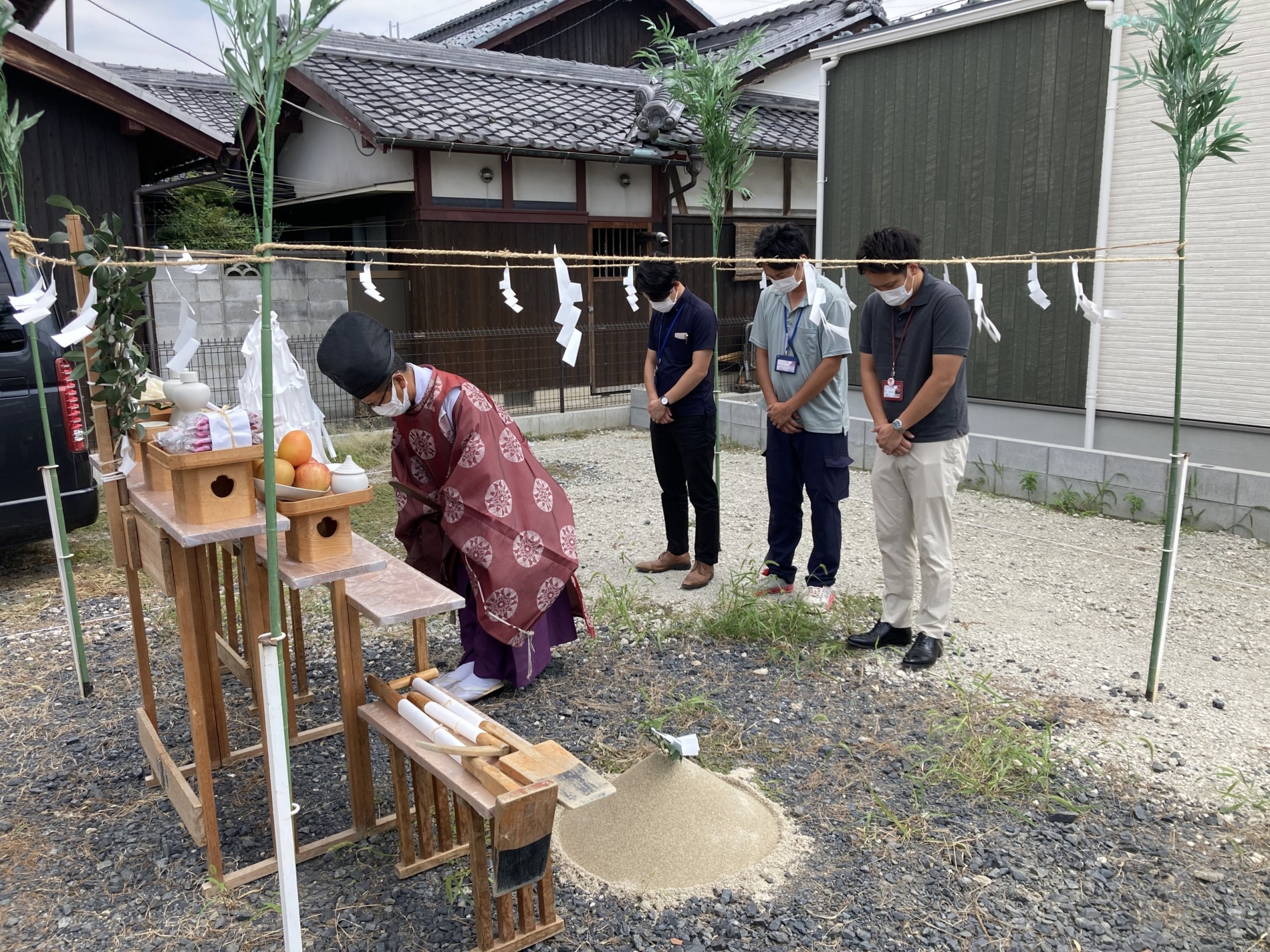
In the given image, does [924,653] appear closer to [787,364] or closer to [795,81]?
[787,364]

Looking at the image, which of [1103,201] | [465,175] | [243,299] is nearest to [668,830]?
[1103,201]

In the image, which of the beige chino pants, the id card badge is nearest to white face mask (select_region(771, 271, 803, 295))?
the id card badge

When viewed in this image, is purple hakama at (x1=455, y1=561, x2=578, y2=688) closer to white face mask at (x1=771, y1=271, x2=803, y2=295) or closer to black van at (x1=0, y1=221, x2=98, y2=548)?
white face mask at (x1=771, y1=271, x2=803, y2=295)

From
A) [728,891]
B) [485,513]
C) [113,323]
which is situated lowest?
[728,891]

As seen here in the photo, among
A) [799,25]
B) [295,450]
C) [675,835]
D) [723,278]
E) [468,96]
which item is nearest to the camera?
[295,450]

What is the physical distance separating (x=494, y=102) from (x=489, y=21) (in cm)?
881

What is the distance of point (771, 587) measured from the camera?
476 cm

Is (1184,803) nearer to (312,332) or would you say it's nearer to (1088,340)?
(1088,340)

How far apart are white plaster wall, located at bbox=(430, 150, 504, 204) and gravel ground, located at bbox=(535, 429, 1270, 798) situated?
4.11 m

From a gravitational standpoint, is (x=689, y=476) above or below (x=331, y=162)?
below

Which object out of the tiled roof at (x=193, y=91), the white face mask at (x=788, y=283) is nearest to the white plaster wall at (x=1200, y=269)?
the white face mask at (x=788, y=283)

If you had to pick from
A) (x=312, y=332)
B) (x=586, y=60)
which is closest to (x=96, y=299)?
(x=312, y=332)

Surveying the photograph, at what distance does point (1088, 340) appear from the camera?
7.31 m

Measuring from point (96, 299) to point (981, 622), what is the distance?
3.85 metres
